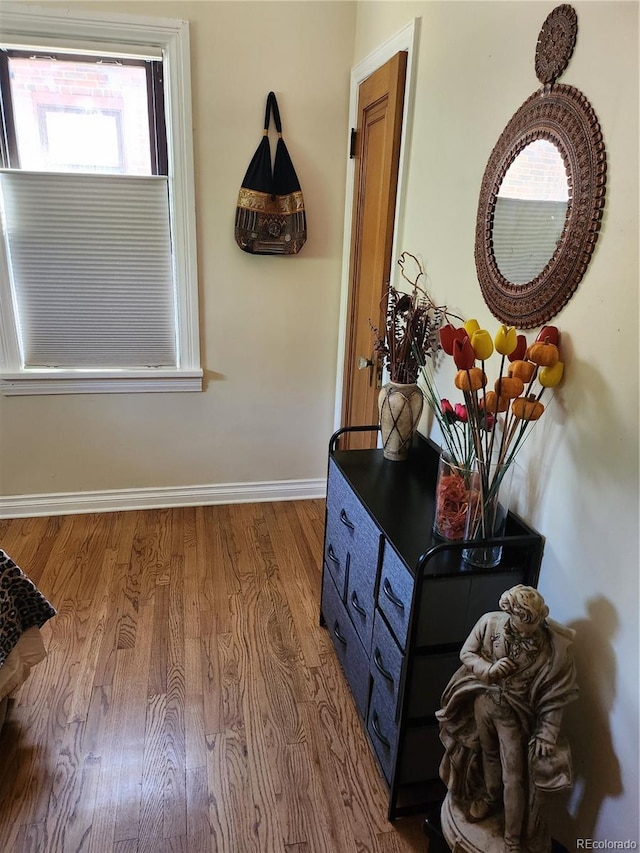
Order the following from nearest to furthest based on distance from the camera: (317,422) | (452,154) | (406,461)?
(452,154), (406,461), (317,422)

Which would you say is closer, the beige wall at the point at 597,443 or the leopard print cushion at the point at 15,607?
the beige wall at the point at 597,443

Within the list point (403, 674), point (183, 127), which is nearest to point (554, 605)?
point (403, 674)

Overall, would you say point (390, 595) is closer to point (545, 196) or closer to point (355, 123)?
point (545, 196)

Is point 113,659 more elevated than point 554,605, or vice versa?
point 554,605

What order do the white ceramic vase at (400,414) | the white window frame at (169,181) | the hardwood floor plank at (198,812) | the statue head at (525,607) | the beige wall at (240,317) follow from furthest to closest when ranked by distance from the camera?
the beige wall at (240,317) < the white window frame at (169,181) < the white ceramic vase at (400,414) < the hardwood floor plank at (198,812) < the statue head at (525,607)

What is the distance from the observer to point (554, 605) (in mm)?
1348

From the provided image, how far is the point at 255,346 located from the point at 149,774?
1.99 m

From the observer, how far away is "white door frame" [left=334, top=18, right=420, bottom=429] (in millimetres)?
2037

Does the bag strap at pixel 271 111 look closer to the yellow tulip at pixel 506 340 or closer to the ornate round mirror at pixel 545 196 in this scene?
the ornate round mirror at pixel 545 196

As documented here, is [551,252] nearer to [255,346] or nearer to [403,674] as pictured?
[403,674]

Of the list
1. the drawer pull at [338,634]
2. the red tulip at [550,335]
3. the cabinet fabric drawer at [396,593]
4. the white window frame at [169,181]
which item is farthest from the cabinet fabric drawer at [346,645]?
the white window frame at [169,181]

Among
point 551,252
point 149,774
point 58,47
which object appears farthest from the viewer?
point 58,47

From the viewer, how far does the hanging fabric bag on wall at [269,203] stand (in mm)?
2654

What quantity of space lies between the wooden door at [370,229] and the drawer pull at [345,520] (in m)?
0.74
